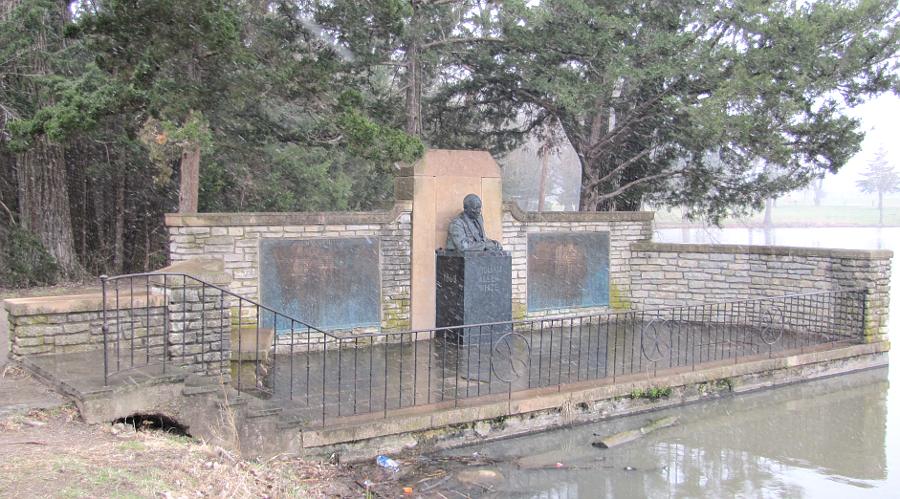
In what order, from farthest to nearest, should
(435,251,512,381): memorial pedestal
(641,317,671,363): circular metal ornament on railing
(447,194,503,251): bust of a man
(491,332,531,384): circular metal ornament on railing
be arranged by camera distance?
(447,194,503,251): bust of a man < (435,251,512,381): memorial pedestal < (641,317,671,363): circular metal ornament on railing < (491,332,531,384): circular metal ornament on railing

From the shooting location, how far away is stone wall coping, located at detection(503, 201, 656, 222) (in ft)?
40.4

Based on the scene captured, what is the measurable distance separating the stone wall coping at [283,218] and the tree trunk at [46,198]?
7143 millimetres

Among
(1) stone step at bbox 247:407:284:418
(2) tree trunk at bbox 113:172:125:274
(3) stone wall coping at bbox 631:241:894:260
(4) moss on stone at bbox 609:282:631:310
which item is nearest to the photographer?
(1) stone step at bbox 247:407:284:418

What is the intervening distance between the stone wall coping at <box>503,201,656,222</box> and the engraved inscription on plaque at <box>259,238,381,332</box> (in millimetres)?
2493

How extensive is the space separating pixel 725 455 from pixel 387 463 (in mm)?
3518

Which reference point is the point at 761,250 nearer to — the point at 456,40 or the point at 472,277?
the point at 472,277

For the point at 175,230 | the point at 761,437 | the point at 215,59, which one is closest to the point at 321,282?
the point at 175,230

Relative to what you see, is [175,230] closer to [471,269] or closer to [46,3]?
[471,269]

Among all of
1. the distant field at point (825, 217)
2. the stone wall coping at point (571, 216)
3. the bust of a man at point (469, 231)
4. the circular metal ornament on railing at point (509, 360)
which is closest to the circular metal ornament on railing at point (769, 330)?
the stone wall coping at point (571, 216)

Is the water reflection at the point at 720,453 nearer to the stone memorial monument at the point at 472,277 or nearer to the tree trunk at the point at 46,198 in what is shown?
the stone memorial monument at the point at 472,277

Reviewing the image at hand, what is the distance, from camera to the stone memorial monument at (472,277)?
1082cm

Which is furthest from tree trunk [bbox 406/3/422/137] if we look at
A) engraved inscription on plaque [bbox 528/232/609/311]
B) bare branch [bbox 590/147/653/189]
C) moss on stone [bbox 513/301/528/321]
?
bare branch [bbox 590/147/653/189]

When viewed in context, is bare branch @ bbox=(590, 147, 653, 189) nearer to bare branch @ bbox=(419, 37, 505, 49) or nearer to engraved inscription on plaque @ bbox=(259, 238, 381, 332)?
bare branch @ bbox=(419, 37, 505, 49)

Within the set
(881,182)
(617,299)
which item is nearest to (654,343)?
(617,299)
